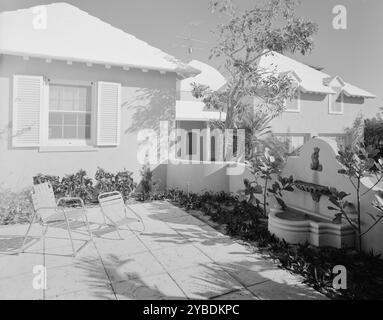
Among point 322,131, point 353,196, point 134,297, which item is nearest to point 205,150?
point 322,131

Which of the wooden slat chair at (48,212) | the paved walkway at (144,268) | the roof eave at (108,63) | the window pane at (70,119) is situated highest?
the roof eave at (108,63)

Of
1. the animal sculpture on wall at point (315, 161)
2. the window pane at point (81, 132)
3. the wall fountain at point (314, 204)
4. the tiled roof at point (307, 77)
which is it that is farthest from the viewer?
the tiled roof at point (307, 77)

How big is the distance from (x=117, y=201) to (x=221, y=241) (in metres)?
2.45

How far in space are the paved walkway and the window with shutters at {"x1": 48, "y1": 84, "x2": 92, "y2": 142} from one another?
3640mm

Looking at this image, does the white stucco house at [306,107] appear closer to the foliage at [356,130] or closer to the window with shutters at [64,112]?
the foliage at [356,130]

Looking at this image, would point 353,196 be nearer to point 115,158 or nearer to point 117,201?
point 117,201

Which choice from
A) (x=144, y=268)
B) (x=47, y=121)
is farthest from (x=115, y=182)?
(x=144, y=268)

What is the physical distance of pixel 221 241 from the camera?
244 inches

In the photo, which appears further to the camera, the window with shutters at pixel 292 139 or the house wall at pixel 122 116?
the window with shutters at pixel 292 139

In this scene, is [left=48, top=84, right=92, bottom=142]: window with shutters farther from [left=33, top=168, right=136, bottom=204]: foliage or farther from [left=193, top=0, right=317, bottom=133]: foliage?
[left=193, top=0, right=317, bottom=133]: foliage

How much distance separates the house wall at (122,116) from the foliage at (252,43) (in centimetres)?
157

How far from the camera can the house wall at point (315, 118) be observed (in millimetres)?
17656

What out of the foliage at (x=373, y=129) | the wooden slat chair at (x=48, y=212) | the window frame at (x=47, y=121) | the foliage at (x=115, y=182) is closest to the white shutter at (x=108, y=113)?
Answer: the window frame at (x=47, y=121)

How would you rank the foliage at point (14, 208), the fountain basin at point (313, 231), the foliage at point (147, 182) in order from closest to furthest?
the fountain basin at point (313, 231) < the foliage at point (14, 208) < the foliage at point (147, 182)
